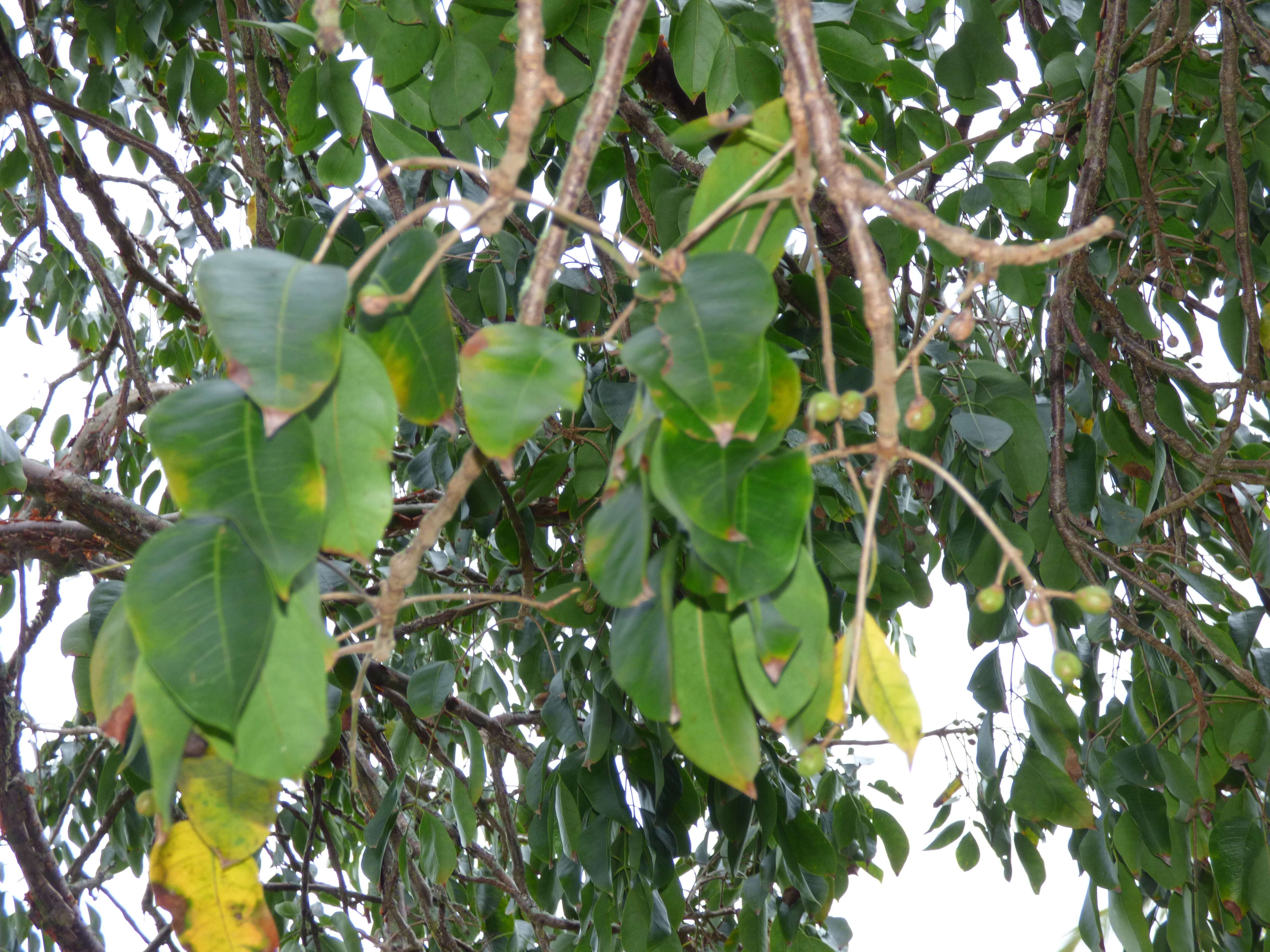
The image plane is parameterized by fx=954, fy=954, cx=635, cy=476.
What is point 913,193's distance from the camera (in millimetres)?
1904

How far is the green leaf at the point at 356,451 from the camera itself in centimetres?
42

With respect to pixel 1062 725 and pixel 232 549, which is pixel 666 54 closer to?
pixel 1062 725

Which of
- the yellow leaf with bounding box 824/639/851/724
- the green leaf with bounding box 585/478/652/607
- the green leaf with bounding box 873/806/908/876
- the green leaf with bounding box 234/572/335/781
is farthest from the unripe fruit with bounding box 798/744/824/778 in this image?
the green leaf with bounding box 873/806/908/876

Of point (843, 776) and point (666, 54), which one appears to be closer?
point (666, 54)

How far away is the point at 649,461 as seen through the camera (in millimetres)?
457

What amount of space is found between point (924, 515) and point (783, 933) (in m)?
0.71

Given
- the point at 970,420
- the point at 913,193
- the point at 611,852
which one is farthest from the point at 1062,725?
the point at 913,193

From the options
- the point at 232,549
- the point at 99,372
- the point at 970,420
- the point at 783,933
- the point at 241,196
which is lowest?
the point at 783,933

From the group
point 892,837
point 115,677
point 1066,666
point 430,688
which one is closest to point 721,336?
point 1066,666

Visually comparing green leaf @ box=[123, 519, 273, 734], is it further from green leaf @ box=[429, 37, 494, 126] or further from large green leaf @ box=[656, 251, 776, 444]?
green leaf @ box=[429, 37, 494, 126]

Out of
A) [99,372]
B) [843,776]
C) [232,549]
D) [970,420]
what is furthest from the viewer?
[843,776]

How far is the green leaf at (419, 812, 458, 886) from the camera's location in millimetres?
1425

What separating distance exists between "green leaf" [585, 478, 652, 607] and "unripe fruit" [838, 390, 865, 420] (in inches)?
4.1

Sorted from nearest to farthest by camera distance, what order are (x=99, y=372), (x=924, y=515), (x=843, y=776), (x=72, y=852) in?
(x=924, y=515) < (x=99, y=372) < (x=843, y=776) < (x=72, y=852)
